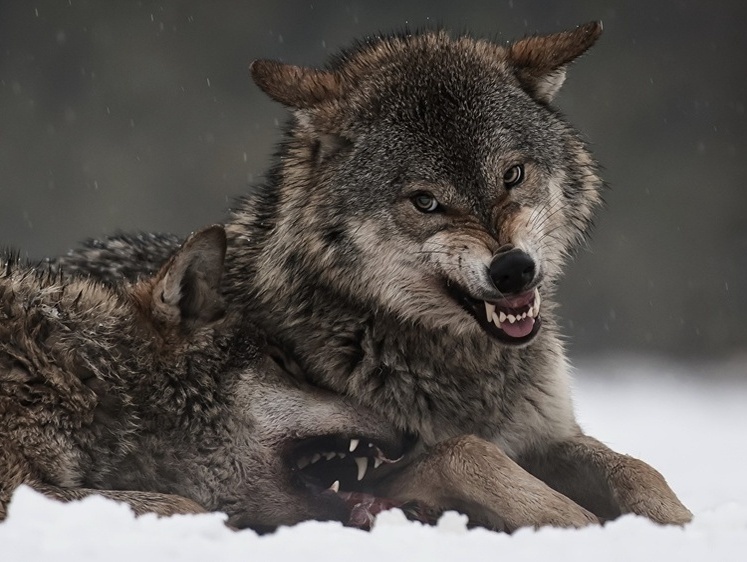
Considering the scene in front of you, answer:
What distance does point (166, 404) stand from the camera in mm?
4172

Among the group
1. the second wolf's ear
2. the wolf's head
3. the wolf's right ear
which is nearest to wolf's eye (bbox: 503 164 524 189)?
the wolf's head

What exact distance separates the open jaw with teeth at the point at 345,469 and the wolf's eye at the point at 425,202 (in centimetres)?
87

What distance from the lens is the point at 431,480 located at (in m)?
4.25

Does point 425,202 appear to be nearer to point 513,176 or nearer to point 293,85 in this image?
point 513,176

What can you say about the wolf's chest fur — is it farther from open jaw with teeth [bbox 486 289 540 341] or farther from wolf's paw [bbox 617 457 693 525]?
wolf's paw [bbox 617 457 693 525]

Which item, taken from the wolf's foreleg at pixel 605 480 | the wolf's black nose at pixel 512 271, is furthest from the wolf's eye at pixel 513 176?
the wolf's foreleg at pixel 605 480

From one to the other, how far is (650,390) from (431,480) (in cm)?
751

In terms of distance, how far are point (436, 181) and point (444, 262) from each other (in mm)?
295

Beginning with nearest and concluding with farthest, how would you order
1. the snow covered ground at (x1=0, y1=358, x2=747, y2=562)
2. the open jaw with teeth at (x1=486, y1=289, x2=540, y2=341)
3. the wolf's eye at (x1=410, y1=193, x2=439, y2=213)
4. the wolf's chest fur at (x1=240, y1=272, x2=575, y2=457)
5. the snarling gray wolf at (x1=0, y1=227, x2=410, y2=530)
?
1. the snow covered ground at (x1=0, y1=358, x2=747, y2=562)
2. the snarling gray wolf at (x1=0, y1=227, x2=410, y2=530)
3. the open jaw with teeth at (x1=486, y1=289, x2=540, y2=341)
4. the wolf's eye at (x1=410, y1=193, x2=439, y2=213)
5. the wolf's chest fur at (x1=240, y1=272, x2=575, y2=457)

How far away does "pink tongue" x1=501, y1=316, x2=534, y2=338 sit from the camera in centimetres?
414

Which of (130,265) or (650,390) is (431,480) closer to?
(130,265)

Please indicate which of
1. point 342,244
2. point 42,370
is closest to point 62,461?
point 42,370

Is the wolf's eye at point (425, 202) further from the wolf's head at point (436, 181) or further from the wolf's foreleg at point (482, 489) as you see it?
Result: the wolf's foreleg at point (482, 489)

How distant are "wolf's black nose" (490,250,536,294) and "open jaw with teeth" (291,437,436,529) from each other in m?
0.79
